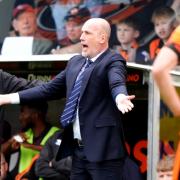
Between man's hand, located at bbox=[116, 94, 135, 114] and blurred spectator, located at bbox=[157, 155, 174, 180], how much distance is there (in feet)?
5.71

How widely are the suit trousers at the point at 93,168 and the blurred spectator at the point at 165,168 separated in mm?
1106

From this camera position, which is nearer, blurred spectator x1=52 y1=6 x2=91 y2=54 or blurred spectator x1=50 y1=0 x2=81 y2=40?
blurred spectator x1=52 y1=6 x2=91 y2=54

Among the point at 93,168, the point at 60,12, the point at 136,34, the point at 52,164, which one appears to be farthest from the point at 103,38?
the point at 60,12

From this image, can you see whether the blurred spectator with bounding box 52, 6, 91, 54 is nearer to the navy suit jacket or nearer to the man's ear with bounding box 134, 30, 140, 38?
the man's ear with bounding box 134, 30, 140, 38

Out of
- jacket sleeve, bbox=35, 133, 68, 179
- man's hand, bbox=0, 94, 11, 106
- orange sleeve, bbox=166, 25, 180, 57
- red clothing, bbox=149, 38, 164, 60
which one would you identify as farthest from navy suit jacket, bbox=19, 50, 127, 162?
red clothing, bbox=149, 38, 164, 60

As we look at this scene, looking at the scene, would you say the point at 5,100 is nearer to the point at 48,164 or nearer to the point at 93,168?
the point at 93,168

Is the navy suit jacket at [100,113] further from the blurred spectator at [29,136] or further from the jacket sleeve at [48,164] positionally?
the blurred spectator at [29,136]

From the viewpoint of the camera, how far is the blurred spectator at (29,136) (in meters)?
6.16

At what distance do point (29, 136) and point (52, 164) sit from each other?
0.71 meters

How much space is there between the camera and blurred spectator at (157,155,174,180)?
5391mm

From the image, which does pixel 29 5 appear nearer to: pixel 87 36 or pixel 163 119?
pixel 163 119

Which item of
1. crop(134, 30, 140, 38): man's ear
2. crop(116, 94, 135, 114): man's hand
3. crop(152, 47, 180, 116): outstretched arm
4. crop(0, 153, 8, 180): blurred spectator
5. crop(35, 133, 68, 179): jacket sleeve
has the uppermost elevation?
crop(152, 47, 180, 116): outstretched arm

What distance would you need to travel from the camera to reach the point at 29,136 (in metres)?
6.28

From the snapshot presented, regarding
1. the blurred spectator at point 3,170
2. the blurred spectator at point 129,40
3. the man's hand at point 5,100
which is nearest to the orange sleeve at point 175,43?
the man's hand at point 5,100
